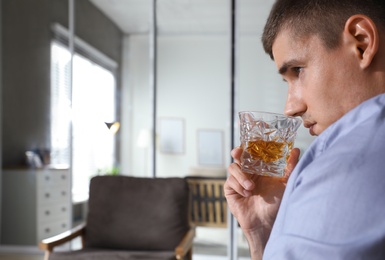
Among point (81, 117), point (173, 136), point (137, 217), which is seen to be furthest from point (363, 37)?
point (81, 117)

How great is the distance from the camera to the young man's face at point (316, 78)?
0.55 metres

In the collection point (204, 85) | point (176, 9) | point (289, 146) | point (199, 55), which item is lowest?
point (289, 146)

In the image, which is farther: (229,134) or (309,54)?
(229,134)

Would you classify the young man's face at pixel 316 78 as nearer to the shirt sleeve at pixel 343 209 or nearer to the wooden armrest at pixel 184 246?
the shirt sleeve at pixel 343 209

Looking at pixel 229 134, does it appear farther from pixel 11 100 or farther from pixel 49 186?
pixel 11 100

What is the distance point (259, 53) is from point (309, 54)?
12.5 feet

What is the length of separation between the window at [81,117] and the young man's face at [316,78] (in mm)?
4125

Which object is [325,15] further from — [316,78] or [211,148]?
[211,148]

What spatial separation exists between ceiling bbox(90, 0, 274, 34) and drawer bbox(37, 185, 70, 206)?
1818 mm

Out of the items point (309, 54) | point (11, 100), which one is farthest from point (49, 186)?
point (309, 54)

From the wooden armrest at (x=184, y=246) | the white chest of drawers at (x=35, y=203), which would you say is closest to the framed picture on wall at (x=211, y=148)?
the wooden armrest at (x=184, y=246)

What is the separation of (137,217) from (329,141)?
280 cm

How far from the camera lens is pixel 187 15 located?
455 centimetres

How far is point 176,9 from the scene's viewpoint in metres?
4.56
